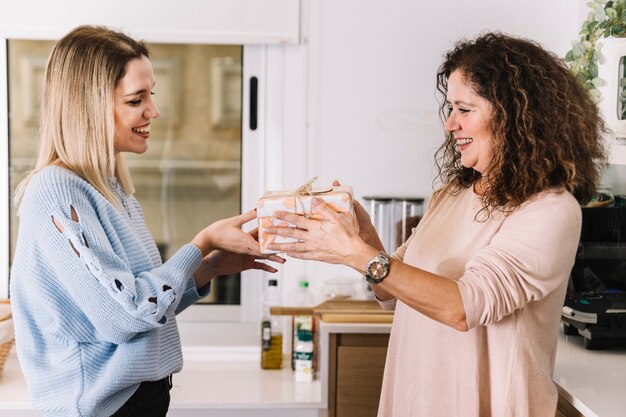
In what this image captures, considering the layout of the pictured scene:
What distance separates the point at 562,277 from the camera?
4.34 feet

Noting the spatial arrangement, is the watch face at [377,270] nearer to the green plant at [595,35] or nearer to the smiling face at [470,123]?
the smiling face at [470,123]

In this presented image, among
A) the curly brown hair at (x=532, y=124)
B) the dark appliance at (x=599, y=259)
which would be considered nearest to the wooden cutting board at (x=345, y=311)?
the dark appliance at (x=599, y=259)

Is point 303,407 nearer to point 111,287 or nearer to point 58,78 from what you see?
point 111,287

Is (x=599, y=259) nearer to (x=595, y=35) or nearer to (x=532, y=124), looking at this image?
(x=595, y=35)

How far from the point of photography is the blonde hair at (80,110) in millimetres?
1418

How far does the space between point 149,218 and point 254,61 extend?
2.09 ft

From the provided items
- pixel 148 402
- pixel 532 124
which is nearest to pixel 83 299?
pixel 148 402

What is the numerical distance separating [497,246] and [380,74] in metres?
1.35

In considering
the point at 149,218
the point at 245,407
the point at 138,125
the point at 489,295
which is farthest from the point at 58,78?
the point at 149,218

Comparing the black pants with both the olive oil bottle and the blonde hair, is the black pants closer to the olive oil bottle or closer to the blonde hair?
the blonde hair

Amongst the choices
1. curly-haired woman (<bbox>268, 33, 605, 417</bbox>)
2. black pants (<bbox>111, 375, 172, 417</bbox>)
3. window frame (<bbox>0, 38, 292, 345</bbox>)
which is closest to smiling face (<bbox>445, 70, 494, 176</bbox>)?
curly-haired woman (<bbox>268, 33, 605, 417</bbox>)

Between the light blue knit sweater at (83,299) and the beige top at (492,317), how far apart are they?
46 cm

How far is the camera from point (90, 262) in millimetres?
1296

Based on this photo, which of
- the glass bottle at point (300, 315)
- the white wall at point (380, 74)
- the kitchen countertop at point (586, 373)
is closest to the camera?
the kitchen countertop at point (586, 373)
